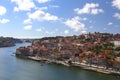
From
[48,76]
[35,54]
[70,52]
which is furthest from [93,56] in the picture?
[35,54]

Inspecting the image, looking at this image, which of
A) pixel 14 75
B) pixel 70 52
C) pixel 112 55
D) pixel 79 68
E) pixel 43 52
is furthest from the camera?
pixel 43 52

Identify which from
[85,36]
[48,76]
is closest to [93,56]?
[48,76]

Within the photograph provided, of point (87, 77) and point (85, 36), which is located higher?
point (85, 36)

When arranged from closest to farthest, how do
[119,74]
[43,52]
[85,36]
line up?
[119,74] → [43,52] → [85,36]

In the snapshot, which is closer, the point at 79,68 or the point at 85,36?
the point at 79,68

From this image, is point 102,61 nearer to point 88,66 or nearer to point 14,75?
point 88,66

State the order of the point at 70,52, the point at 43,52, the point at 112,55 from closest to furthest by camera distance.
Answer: the point at 112,55 → the point at 70,52 → the point at 43,52

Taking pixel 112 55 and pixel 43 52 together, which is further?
pixel 43 52

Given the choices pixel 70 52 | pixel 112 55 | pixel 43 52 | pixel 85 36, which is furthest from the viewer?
pixel 85 36

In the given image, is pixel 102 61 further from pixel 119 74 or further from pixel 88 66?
pixel 119 74
